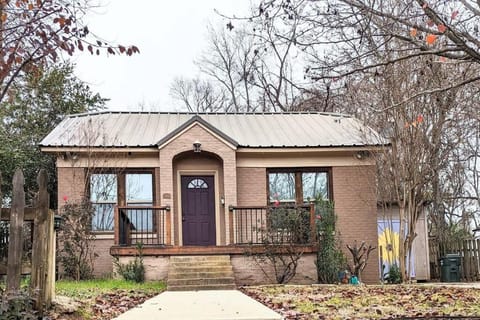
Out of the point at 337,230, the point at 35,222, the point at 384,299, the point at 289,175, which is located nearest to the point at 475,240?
the point at 337,230

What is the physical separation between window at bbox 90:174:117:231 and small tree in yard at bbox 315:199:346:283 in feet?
19.4

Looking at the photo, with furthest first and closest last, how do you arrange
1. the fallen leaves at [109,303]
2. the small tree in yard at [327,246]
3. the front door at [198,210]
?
1. the front door at [198,210]
2. the small tree in yard at [327,246]
3. the fallen leaves at [109,303]

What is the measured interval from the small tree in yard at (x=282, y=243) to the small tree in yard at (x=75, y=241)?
4.44 metres

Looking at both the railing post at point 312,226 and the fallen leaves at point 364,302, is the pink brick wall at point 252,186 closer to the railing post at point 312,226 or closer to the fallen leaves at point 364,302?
the railing post at point 312,226

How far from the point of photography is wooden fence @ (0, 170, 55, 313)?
6586 mm

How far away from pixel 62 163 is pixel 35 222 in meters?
10.3

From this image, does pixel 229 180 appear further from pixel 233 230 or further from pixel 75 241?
pixel 75 241

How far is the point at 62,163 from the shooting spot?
1700 cm

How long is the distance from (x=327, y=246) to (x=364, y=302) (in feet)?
21.2

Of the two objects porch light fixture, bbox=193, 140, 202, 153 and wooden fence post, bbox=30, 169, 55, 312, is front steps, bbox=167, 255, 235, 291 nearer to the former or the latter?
porch light fixture, bbox=193, 140, 202, 153

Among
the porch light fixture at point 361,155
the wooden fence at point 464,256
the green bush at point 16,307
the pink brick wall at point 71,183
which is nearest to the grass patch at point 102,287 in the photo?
the pink brick wall at point 71,183

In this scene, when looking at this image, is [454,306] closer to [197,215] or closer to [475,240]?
[197,215]

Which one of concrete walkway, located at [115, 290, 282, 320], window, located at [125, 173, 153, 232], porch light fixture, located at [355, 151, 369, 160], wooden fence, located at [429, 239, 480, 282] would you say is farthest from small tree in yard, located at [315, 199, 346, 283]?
wooden fence, located at [429, 239, 480, 282]

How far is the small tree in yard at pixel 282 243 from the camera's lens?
1515cm
